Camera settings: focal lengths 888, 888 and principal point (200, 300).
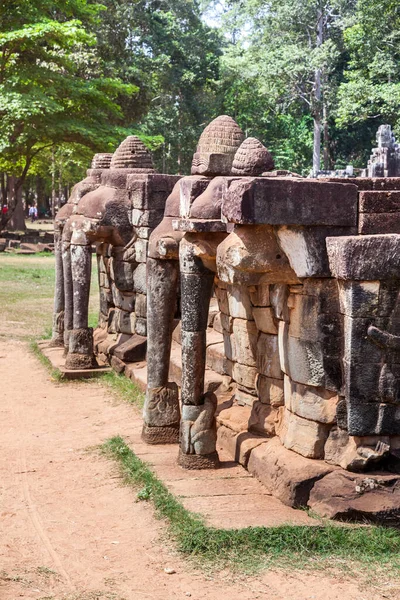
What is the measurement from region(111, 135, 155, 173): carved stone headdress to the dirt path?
→ 3.60 m

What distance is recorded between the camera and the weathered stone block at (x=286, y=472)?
6398 mm

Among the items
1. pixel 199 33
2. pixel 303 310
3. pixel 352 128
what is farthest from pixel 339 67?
pixel 303 310

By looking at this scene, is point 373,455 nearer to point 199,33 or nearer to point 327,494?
point 327,494

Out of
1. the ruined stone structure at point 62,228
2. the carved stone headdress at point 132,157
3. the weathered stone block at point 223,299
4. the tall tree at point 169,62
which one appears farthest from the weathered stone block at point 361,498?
the tall tree at point 169,62

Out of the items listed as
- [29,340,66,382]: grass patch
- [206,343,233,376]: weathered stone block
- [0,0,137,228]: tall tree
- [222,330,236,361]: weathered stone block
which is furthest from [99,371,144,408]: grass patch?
[0,0,137,228]: tall tree

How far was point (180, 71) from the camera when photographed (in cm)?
3700

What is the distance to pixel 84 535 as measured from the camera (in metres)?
6.43

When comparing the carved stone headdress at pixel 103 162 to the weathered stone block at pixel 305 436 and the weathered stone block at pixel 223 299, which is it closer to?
the weathered stone block at pixel 223 299

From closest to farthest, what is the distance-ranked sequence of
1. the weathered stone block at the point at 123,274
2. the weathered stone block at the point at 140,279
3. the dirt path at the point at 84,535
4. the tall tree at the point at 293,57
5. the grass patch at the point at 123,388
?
the dirt path at the point at 84,535 → the grass patch at the point at 123,388 → the weathered stone block at the point at 140,279 → the weathered stone block at the point at 123,274 → the tall tree at the point at 293,57

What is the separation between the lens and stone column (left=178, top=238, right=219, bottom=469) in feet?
24.0

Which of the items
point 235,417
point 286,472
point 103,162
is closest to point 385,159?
point 103,162

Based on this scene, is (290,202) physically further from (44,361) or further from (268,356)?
(44,361)

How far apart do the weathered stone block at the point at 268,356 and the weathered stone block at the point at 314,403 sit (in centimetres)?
70

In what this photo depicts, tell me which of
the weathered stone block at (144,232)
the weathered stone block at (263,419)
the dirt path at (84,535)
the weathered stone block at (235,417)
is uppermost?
the weathered stone block at (144,232)
